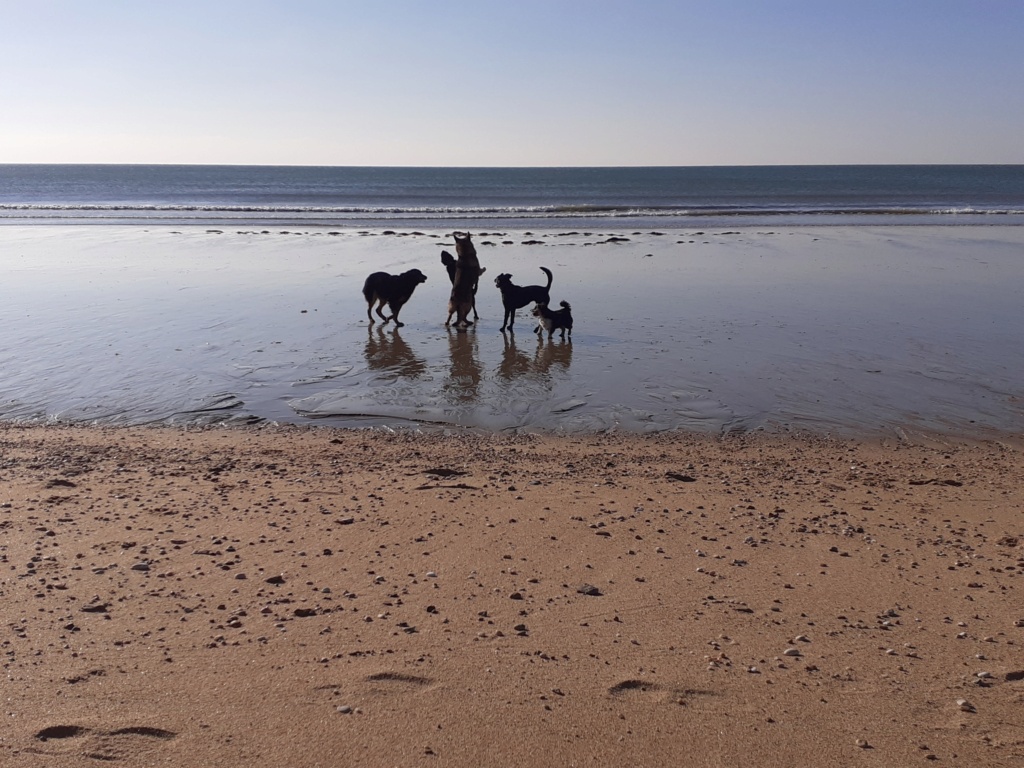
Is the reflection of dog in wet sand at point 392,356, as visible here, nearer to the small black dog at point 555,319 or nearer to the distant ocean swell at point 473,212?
the small black dog at point 555,319

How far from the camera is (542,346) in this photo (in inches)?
447

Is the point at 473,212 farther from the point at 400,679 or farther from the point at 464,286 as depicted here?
the point at 400,679

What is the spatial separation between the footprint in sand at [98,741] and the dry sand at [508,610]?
0.01m

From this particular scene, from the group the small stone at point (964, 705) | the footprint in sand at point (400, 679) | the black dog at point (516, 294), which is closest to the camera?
the small stone at point (964, 705)

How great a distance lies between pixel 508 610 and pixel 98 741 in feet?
6.20

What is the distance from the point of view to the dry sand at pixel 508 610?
323 cm

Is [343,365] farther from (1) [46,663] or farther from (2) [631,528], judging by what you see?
(1) [46,663]

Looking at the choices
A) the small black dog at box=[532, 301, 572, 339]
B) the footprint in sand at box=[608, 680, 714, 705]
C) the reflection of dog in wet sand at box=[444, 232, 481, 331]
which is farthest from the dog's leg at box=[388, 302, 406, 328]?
the footprint in sand at box=[608, 680, 714, 705]

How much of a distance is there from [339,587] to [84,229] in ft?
102

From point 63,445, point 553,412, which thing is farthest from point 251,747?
point 553,412

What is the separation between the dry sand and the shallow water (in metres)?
1.56

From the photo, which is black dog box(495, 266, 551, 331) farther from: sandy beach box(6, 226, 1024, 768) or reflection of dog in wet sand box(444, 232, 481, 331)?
sandy beach box(6, 226, 1024, 768)

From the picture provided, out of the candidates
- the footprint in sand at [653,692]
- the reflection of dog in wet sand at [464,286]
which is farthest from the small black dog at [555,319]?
the footprint in sand at [653,692]

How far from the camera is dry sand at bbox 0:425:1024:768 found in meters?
3.23
